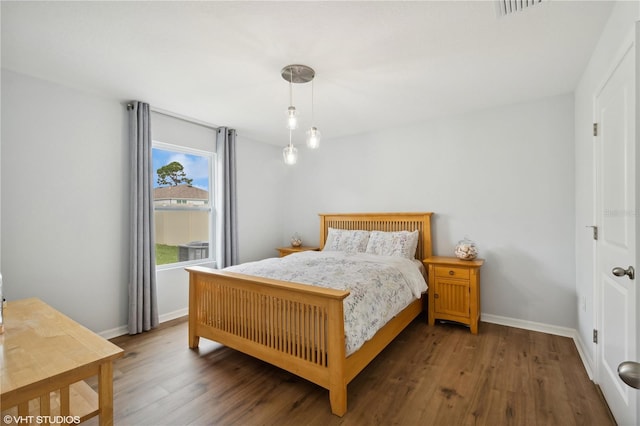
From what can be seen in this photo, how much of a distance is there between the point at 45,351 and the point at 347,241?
3.19m

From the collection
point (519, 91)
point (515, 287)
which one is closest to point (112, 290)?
point (515, 287)

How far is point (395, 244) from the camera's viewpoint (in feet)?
12.0

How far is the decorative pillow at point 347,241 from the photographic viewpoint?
3949 mm

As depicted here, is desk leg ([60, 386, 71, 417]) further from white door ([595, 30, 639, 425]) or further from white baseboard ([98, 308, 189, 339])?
white door ([595, 30, 639, 425])

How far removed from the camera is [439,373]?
7.77 ft

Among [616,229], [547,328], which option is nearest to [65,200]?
[616,229]

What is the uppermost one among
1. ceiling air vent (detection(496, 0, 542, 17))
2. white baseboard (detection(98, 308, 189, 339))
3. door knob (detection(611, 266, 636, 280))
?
ceiling air vent (detection(496, 0, 542, 17))

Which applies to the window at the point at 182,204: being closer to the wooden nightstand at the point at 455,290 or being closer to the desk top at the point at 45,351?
the desk top at the point at 45,351

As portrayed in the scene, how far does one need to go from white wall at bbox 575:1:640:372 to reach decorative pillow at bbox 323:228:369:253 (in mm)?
2167

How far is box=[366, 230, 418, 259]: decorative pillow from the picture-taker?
3598 mm

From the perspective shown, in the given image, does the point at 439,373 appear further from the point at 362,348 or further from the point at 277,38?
the point at 277,38

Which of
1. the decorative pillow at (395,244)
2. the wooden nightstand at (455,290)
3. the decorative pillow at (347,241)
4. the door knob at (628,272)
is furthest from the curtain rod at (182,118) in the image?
the door knob at (628,272)

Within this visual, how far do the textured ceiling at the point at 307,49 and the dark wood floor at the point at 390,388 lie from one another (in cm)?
248

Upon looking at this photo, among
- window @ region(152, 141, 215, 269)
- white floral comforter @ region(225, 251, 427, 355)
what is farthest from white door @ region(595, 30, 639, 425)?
window @ region(152, 141, 215, 269)
